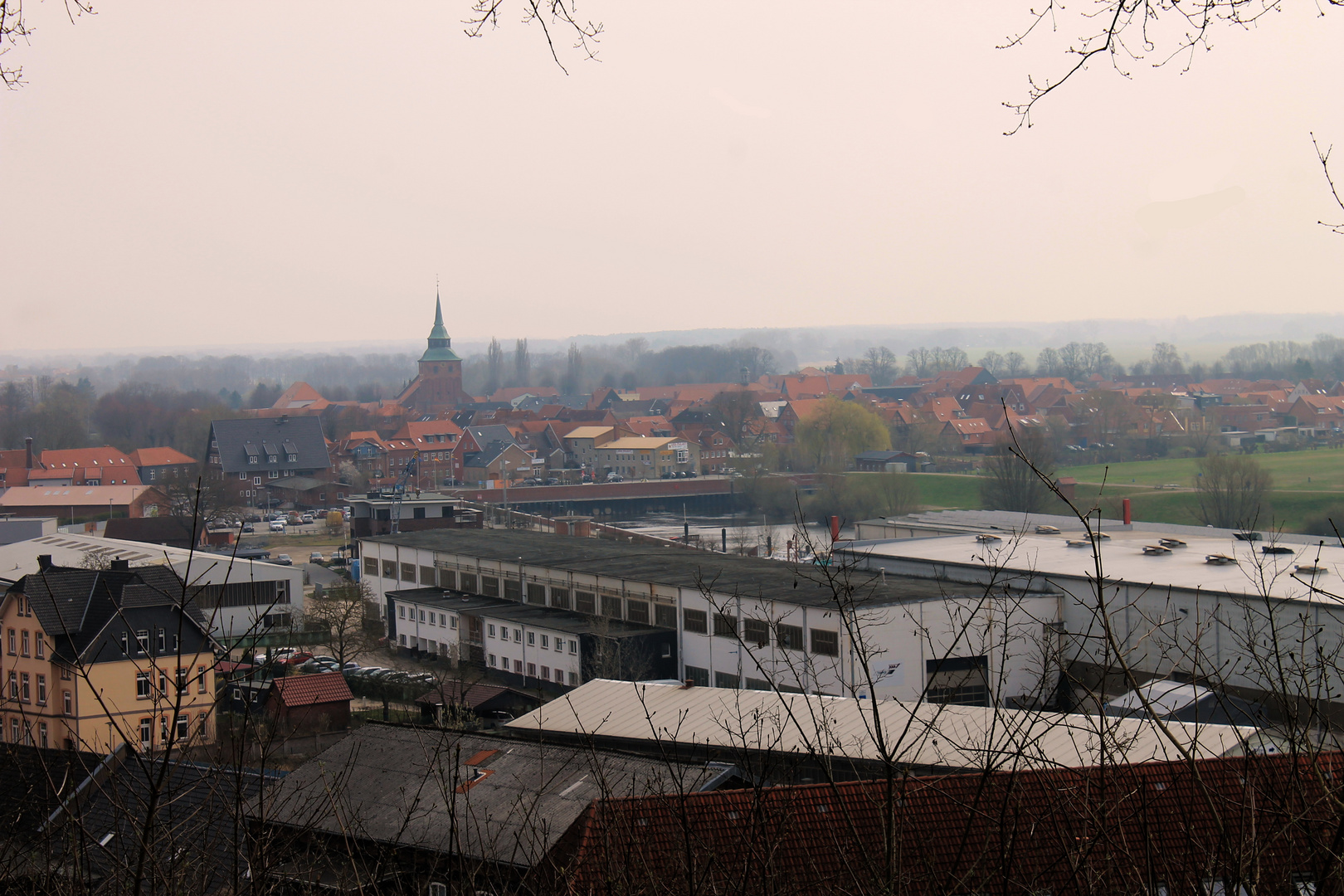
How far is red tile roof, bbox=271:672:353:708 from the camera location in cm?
991

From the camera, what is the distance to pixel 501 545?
17.6 m

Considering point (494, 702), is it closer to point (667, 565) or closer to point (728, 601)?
point (728, 601)

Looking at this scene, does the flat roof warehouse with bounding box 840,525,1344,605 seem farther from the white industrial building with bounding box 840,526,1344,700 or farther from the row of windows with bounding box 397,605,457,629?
the row of windows with bounding box 397,605,457,629

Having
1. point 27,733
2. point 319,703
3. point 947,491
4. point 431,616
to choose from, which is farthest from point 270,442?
point 27,733

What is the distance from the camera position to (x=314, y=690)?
33.3 ft

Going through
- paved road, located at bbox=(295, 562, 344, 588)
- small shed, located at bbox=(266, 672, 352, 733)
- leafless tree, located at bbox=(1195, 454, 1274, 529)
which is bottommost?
paved road, located at bbox=(295, 562, 344, 588)

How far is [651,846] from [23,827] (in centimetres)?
364

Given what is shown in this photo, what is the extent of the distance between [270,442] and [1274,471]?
32.3 meters

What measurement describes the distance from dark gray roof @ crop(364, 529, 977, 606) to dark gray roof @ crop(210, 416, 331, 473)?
21765 mm

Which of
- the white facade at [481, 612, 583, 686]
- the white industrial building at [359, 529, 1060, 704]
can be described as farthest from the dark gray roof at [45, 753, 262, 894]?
the white facade at [481, 612, 583, 686]

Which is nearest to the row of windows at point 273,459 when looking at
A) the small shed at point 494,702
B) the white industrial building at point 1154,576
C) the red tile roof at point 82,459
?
the red tile roof at point 82,459

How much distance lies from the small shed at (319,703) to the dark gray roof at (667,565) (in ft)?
11.2

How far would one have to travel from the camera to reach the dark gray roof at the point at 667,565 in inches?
451

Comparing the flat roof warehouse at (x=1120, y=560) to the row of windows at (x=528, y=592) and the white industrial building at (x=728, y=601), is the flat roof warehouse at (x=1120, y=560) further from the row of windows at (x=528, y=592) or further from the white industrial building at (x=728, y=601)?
the row of windows at (x=528, y=592)
